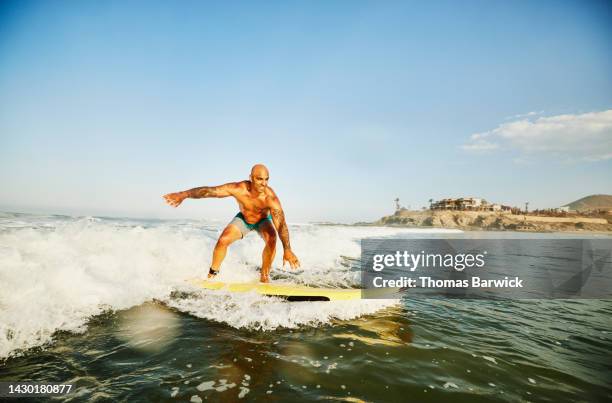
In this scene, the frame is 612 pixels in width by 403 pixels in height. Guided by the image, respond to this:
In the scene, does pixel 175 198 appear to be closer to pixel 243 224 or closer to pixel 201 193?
pixel 201 193

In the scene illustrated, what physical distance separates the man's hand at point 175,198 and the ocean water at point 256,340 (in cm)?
191

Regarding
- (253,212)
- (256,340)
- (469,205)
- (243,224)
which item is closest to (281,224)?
(253,212)

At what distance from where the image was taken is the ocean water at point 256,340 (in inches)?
114

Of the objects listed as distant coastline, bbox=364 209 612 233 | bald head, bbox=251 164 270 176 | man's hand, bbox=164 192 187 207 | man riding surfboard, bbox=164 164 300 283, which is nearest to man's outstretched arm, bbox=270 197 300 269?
man riding surfboard, bbox=164 164 300 283

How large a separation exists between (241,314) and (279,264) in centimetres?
619

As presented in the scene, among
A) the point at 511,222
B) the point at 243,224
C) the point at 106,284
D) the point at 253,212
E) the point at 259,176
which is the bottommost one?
the point at 511,222

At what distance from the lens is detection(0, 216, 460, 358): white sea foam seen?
4.15 meters

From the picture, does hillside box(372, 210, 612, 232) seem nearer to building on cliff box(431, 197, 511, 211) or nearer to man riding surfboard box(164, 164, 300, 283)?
building on cliff box(431, 197, 511, 211)

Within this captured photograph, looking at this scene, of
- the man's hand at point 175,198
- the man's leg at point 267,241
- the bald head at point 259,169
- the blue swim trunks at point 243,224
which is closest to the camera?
the man's hand at point 175,198

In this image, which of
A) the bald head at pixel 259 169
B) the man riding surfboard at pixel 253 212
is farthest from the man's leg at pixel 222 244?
the bald head at pixel 259 169

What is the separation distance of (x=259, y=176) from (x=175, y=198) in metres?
1.82

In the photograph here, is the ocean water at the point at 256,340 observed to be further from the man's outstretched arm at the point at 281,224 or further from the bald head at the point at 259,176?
the bald head at the point at 259,176

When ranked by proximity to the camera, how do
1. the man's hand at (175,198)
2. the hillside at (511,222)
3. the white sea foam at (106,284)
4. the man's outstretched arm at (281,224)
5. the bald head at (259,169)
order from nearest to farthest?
the white sea foam at (106,284) → the man's hand at (175,198) → the bald head at (259,169) → the man's outstretched arm at (281,224) → the hillside at (511,222)

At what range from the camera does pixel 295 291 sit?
550 cm
